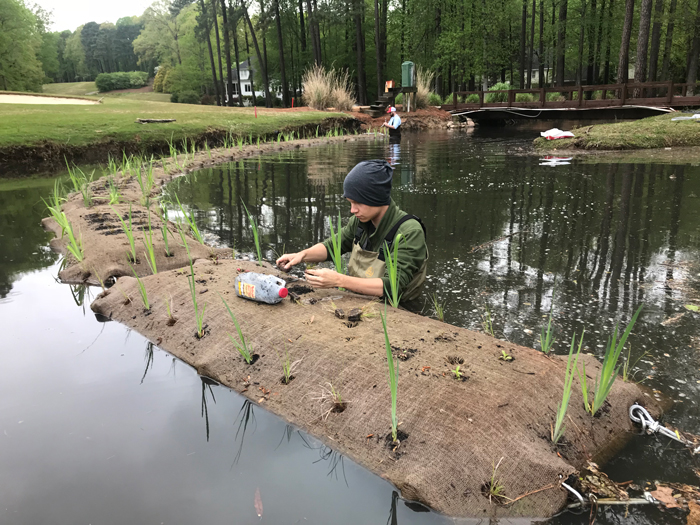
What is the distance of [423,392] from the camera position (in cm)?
207

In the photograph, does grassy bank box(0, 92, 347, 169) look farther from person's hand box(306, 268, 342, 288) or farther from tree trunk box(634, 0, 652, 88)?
tree trunk box(634, 0, 652, 88)

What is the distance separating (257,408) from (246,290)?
3.01ft

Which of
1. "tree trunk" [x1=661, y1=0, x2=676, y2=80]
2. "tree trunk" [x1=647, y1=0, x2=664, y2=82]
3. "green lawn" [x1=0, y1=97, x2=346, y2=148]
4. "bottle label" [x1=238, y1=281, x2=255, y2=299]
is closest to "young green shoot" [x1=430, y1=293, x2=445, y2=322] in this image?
"bottle label" [x1=238, y1=281, x2=255, y2=299]

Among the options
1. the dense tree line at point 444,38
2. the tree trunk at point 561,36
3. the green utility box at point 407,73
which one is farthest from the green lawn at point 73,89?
the tree trunk at point 561,36

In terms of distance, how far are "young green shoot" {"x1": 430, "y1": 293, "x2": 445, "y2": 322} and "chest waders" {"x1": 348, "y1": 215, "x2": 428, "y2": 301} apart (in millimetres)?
152

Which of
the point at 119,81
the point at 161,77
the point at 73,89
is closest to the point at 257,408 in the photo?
the point at 161,77

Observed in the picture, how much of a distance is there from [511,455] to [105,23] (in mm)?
109177

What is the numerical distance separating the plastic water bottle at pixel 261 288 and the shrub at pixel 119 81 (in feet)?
239

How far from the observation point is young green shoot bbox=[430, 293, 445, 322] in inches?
121

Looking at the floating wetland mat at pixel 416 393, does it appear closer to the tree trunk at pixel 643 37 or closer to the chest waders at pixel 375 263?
the chest waders at pixel 375 263

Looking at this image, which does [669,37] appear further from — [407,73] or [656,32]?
[407,73]

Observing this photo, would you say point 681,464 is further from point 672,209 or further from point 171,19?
point 171,19

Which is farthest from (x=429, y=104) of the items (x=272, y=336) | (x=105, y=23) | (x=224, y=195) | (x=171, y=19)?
(x=105, y=23)

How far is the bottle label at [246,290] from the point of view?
9.95ft
